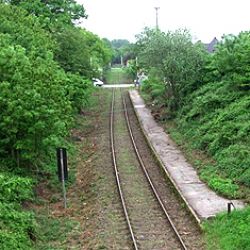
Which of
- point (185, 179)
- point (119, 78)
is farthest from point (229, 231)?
point (119, 78)

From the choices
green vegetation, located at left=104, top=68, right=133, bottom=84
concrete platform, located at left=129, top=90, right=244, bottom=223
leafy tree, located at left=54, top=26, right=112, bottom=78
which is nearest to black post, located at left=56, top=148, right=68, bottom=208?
concrete platform, located at left=129, top=90, right=244, bottom=223

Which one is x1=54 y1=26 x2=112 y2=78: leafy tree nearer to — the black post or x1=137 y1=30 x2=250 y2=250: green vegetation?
x1=137 y1=30 x2=250 y2=250: green vegetation

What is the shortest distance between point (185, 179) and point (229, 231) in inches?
282

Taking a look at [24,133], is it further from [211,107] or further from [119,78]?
[119,78]

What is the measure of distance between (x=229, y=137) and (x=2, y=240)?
14.5m

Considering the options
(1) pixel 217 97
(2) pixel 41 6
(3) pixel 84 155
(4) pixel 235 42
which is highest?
(2) pixel 41 6

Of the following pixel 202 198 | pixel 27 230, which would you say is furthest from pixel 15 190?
pixel 202 198

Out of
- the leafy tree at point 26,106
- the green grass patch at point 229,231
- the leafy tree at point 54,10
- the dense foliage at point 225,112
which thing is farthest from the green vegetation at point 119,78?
the green grass patch at point 229,231

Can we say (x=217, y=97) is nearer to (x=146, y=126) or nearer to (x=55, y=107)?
(x=146, y=126)

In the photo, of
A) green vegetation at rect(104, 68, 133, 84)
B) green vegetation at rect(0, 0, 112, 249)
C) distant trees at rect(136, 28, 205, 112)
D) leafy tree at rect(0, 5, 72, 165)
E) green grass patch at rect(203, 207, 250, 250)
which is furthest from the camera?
green vegetation at rect(104, 68, 133, 84)

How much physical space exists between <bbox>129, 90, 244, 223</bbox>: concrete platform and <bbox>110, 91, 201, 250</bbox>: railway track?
941 mm

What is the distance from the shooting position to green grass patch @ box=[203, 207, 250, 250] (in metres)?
15.1

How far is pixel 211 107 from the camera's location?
33.4 meters

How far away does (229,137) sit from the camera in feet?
85.5
